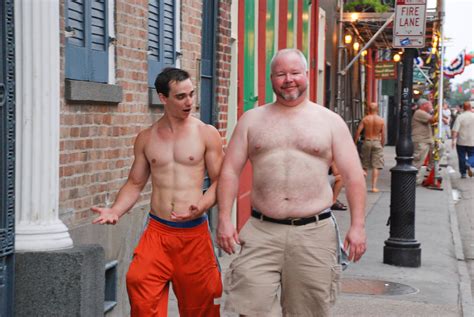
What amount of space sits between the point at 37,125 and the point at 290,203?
5.16ft

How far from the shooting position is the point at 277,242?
5656 mm

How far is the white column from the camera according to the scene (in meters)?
5.82

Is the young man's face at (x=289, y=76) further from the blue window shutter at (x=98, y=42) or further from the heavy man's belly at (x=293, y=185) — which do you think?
the blue window shutter at (x=98, y=42)

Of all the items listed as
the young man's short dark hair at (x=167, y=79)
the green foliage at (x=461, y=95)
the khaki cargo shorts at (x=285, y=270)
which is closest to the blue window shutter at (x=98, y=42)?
the young man's short dark hair at (x=167, y=79)

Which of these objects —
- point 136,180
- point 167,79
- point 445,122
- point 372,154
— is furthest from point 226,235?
point 445,122

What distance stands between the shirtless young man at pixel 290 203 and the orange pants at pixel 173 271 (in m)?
0.28

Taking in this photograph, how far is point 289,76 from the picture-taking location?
5566 millimetres

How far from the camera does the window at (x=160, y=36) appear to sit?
8375mm

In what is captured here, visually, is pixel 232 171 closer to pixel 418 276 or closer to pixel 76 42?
pixel 76 42

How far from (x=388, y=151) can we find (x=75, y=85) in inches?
1322

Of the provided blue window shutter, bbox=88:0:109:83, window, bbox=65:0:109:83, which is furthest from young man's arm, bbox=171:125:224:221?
blue window shutter, bbox=88:0:109:83

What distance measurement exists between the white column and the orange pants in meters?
0.52

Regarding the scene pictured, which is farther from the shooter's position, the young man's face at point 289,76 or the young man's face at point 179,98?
the young man's face at point 179,98

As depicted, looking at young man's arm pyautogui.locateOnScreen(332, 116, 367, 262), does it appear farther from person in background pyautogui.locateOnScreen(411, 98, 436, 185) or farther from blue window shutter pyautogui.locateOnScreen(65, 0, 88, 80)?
person in background pyautogui.locateOnScreen(411, 98, 436, 185)
